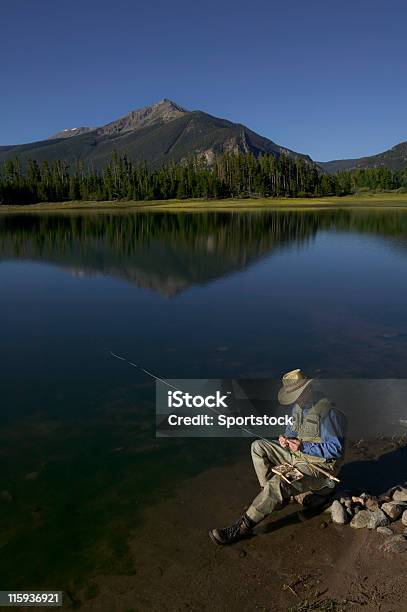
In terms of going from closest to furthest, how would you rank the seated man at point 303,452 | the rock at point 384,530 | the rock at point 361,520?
1. the rock at point 384,530
2. the rock at point 361,520
3. the seated man at point 303,452

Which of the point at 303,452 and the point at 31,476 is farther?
the point at 31,476

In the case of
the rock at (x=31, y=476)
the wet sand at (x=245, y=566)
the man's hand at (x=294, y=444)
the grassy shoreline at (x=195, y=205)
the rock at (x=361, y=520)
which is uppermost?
the grassy shoreline at (x=195, y=205)

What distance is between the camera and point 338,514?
8922 millimetres

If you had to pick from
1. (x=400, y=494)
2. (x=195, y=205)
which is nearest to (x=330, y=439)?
(x=400, y=494)

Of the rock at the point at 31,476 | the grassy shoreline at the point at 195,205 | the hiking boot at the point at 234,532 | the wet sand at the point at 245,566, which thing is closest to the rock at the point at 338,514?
the wet sand at the point at 245,566

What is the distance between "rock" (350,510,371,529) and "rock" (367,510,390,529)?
2.5 inches

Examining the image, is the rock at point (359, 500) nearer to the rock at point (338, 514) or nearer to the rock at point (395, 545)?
the rock at point (338, 514)

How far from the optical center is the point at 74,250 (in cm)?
5016

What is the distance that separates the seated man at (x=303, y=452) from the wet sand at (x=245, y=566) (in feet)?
1.58

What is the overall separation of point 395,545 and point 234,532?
94.2 inches

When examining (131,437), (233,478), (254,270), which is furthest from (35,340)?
(254,270)

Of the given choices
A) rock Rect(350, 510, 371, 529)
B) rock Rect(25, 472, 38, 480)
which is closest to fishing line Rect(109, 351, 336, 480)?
rock Rect(350, 510, 371, 529)

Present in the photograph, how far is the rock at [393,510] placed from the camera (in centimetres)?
869

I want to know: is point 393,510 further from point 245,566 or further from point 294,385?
point 245,566
